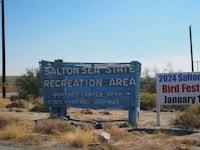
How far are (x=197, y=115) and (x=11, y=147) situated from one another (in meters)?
8.03

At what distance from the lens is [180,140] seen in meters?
14.4

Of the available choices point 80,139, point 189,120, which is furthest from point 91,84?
point 80,139

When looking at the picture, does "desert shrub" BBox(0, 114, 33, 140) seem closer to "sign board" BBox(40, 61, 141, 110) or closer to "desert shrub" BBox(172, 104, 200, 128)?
"sign board" BBox(40, 61, 141, 110)

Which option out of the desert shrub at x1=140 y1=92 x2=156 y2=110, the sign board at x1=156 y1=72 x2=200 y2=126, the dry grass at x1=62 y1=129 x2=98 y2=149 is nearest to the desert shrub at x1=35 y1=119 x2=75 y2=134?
the dry grass at x1=62 y1=129 x2=98 y2=149

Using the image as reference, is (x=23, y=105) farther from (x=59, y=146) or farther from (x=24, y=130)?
(x=59, y=146)

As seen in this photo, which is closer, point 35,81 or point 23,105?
point 23,105

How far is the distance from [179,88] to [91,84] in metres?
3.68

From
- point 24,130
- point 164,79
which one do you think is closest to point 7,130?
point 24,130

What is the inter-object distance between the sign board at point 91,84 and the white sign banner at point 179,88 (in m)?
1.00

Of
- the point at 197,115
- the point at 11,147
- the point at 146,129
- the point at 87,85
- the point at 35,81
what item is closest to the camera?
the point at 11,147

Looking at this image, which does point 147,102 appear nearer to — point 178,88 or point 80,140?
point 178,88

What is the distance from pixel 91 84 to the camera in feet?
67.1

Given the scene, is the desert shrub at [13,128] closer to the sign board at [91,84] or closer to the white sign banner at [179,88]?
the sign board at [91,84]

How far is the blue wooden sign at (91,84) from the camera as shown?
1980 cm
